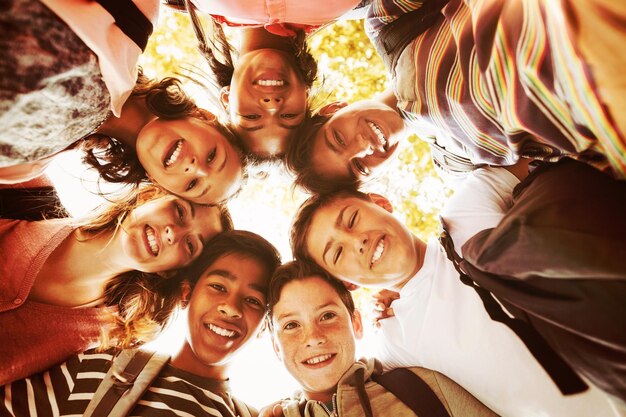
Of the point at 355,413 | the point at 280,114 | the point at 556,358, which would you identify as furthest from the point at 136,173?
the point at 556,358

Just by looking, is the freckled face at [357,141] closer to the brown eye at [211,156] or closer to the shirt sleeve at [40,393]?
the brown eye at [211,156]

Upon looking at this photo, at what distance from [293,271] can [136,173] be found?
0.99m

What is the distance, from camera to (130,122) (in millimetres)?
2162

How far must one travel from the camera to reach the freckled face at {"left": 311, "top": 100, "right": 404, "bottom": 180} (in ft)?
7.38

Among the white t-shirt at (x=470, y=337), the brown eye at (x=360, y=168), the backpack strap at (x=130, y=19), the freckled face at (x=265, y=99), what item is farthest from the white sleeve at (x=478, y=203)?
the backpack strap at (x=130, y=19)

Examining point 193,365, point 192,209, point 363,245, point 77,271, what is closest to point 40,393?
point 77,271

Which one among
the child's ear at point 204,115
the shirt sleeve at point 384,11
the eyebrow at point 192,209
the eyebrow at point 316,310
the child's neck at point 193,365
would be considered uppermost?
the shirt sleeve at point 384,11

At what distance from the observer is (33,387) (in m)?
1.84

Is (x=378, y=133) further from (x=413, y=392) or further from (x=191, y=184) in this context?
(x=413, y=392)

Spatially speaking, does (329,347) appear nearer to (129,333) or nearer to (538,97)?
(129,333)

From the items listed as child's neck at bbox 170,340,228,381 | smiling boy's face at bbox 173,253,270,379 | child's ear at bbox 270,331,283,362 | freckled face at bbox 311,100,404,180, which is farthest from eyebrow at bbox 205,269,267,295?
freckled face at bbox 311,100,404,180

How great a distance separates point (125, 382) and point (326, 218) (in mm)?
1227

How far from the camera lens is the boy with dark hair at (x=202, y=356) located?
6.05ft

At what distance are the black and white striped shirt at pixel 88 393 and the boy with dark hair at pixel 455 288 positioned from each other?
83 cm
